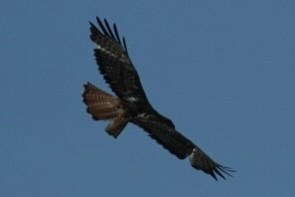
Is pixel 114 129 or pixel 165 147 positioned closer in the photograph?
pixel 114 129

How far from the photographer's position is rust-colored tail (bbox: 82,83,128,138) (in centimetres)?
1166

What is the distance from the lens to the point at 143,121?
12266 mm

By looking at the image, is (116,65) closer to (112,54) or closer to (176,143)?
(112,54)

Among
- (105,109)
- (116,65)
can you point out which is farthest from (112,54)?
(105,109)

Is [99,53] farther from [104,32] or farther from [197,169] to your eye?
[197,169]

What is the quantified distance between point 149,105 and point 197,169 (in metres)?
1.40

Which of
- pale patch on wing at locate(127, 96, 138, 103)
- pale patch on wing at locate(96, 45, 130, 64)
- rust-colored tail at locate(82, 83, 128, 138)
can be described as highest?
pale patch on wing at locate(96, 45, 130, 64)

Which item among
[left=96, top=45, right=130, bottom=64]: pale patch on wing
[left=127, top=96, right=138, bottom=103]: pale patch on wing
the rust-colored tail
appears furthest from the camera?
[left=96, top=45, right=130, bottom=64]: pale patch on wing

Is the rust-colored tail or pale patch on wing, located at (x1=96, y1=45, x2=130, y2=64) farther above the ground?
pale patch on wing, located at (x1=96, y1=45, x2=130, y2=64)

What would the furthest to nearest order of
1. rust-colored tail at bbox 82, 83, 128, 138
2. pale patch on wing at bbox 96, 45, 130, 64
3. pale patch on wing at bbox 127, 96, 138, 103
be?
pale patch on wing at bbox 96, 45, 130, 64 → pale patch on wing at bbox 127, 96, 138, 103 → rust-colored tail at bbox 82, 83, 128, 138

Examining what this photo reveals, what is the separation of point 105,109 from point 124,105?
0.45 meters

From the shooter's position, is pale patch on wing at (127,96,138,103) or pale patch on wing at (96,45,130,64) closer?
pale patch on wing at (127,96,138,103)

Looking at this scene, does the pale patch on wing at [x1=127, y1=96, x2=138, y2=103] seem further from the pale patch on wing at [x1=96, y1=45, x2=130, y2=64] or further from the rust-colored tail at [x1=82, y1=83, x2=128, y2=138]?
the pale patch on wing at [x1=96, y1=45, x2=130, y2=64]

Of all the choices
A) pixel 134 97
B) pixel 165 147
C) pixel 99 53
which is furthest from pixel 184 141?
pixel 99 53
